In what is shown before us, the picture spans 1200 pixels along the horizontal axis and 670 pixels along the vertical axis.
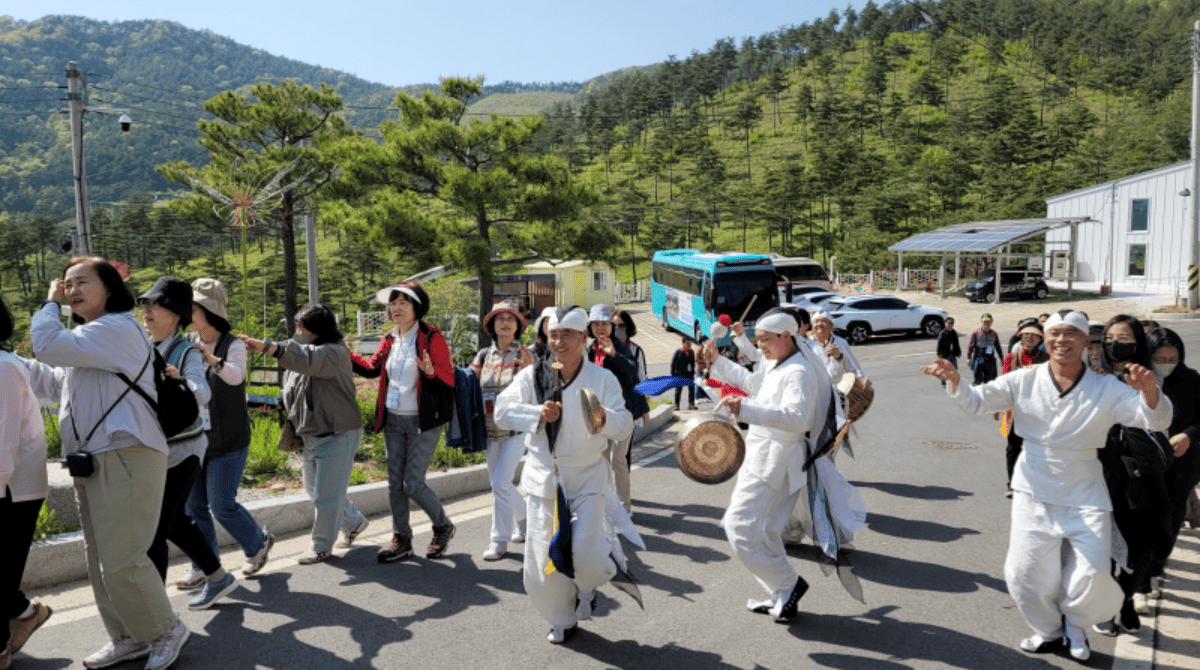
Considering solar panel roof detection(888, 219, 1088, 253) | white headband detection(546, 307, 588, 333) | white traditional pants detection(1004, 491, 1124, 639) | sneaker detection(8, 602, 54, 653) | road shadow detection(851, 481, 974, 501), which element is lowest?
road shadow detection(851, 481, 974, 501)

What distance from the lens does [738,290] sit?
23703mm

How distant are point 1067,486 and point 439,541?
395 centimetres

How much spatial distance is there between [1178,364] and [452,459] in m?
5.96

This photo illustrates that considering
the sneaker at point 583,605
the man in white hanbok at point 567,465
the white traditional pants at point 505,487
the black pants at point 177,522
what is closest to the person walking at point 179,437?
the black pants at point 177,522

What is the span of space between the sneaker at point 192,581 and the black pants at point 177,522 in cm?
55

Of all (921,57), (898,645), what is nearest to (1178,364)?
(898,645)

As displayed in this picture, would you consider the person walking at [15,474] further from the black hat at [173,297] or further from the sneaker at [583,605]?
the sneaker at [583,605]

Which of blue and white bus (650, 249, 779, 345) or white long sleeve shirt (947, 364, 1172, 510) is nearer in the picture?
white long sleeve shirt (947, 364, 1172, 510)

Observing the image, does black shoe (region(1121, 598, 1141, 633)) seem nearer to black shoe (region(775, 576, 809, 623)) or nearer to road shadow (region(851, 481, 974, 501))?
black shoe (region(775, 576, 809, 623))

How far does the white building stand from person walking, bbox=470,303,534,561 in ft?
121

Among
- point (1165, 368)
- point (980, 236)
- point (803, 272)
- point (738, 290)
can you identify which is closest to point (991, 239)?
point (980, 236)

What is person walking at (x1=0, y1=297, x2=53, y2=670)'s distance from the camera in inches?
148

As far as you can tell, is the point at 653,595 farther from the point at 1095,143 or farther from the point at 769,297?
the point at 1095,143

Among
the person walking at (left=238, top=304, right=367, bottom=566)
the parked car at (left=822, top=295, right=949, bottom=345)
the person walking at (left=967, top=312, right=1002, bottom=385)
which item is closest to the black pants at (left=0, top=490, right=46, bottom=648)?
the person walking at (left=238, top=304, right=367, bottom=566)
